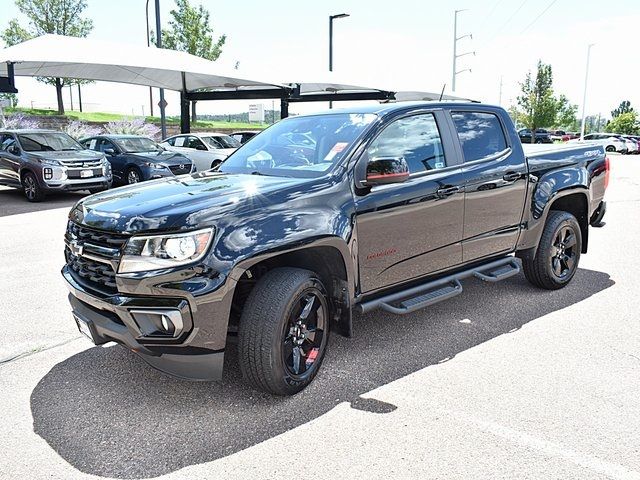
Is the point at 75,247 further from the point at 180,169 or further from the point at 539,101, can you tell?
the point at 539,101

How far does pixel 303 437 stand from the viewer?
3027 millimetres

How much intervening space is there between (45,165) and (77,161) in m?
0.64

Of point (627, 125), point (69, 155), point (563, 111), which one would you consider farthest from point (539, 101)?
point (69, 155)

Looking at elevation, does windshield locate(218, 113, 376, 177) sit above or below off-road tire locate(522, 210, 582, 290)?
above

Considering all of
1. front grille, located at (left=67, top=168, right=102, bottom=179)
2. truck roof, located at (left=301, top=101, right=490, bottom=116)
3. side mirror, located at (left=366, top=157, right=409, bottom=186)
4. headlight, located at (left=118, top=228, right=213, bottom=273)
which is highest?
truck roof, located at (left=301, top=101, right=490, bottom=116)

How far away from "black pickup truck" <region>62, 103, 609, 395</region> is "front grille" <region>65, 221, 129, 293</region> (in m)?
0.01

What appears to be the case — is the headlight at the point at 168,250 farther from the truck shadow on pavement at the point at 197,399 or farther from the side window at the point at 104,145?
the side window at the point at 104,145

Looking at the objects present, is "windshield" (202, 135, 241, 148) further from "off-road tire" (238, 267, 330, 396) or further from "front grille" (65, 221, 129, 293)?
"off-road tire" (238, 267, 330, 396)

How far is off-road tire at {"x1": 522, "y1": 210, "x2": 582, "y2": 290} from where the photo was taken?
5320mm

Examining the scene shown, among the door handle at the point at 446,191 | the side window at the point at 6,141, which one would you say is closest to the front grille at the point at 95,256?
the door handle at the point at 446,191

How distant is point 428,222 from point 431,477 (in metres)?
2.02

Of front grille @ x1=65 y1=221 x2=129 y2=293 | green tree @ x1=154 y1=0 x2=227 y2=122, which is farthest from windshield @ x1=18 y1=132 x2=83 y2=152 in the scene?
green tree @ x1=154 y1=0 x2=227 y2=122

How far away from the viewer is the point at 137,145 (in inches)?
590

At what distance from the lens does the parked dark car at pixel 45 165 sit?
1204 centimetres
